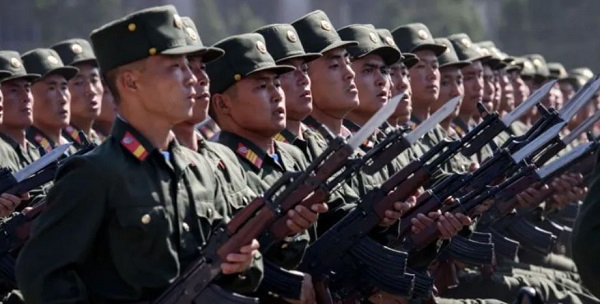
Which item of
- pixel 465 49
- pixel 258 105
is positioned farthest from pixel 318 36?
pixel 465 49

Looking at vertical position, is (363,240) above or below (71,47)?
above

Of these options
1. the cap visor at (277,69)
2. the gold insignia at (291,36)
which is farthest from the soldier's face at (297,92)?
the cap visor at (277,69)

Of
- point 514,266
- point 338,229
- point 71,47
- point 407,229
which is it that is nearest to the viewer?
point 338,229

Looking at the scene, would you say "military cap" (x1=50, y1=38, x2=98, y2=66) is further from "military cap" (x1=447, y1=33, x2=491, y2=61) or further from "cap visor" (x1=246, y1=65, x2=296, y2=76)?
"cap visor" (x1=246, y1=65, x2=296, y2=76)

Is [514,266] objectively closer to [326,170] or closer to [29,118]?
[29,118]

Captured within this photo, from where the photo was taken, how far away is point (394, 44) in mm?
13047

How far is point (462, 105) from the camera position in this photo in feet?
52.8

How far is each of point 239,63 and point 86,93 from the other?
4.22 m

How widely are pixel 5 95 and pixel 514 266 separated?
493cm

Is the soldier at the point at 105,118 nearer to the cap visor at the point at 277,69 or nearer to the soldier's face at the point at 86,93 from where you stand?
the soldier's face at the point at 86,93

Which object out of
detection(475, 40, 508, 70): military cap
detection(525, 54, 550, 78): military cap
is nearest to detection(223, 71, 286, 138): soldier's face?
detection(475, 40, 508, 70): military cap

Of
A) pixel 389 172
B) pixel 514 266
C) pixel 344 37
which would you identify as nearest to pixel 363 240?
pixel 389 172

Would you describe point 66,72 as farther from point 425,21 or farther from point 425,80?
point 425,21

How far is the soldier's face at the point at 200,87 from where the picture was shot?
845 cm
